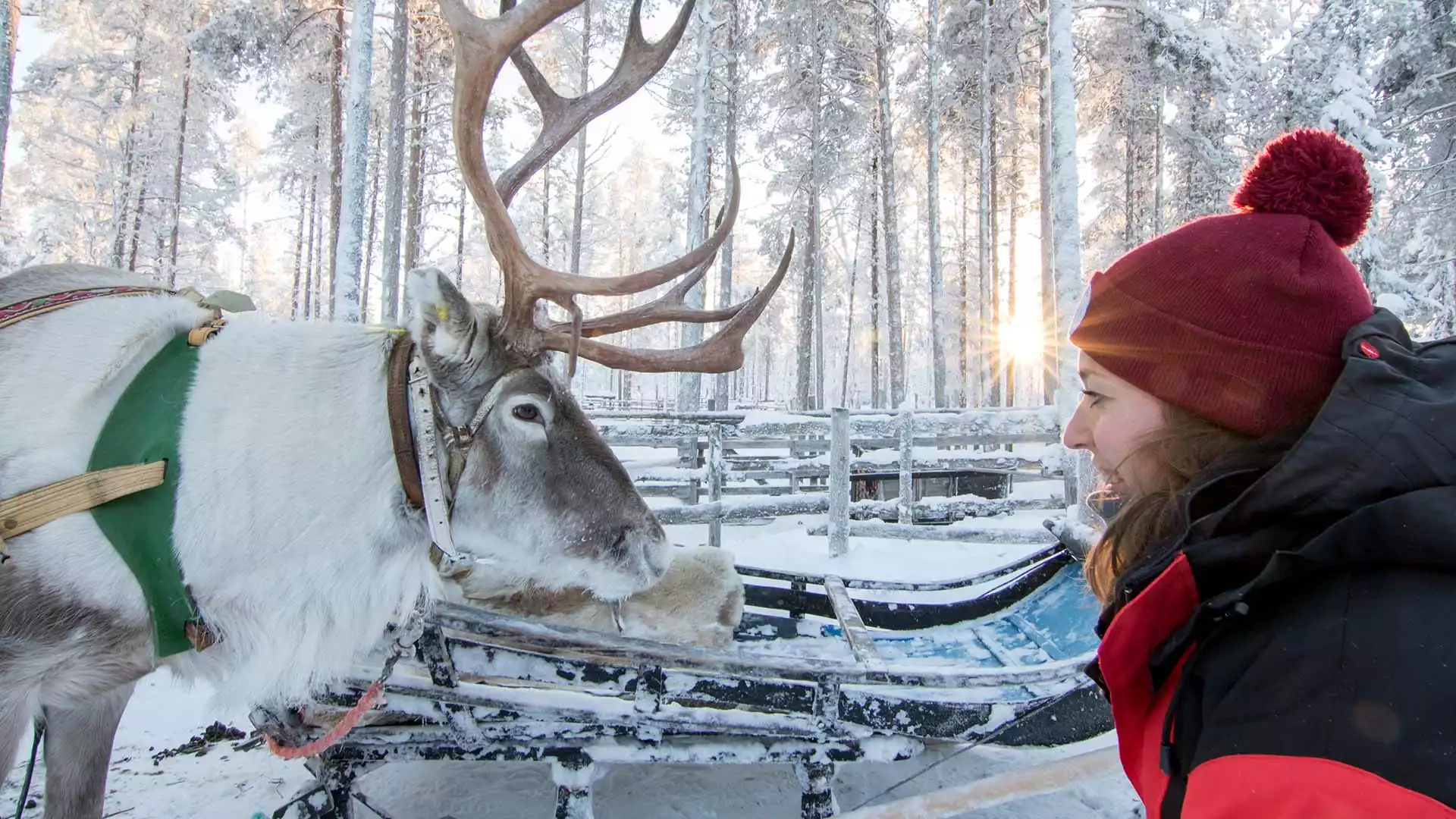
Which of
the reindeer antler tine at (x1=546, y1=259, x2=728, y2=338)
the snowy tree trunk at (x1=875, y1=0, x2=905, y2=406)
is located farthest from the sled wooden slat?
the snowy tree trunk at (x1=875, y1=0, x2=905, y2=406)

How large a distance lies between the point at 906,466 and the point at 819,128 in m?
11.9

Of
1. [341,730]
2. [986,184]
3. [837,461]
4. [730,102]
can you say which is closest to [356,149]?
[837,461]

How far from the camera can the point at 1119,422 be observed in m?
1.22

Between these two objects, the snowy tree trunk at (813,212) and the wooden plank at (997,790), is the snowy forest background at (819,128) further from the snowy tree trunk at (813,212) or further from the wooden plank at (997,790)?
the wooden plank at (997,790)

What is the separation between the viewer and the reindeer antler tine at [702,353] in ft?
7.63

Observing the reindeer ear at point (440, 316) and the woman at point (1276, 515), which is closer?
the woman at point (1276, 515)

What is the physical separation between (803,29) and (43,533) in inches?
690

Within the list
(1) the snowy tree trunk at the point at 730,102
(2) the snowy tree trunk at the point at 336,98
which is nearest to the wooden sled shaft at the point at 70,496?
(1) the snowy tree trunk at the point at 730,102

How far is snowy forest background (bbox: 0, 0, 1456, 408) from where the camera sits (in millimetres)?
11828

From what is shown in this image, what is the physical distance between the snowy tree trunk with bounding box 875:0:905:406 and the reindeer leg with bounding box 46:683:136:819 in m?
15.7

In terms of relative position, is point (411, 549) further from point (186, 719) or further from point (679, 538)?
point (679, 538)

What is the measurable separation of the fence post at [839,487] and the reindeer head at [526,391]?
409 cm

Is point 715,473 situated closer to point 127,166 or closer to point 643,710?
point 643,710

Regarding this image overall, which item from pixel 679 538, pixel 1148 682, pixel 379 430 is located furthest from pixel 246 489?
pixel 679 538
